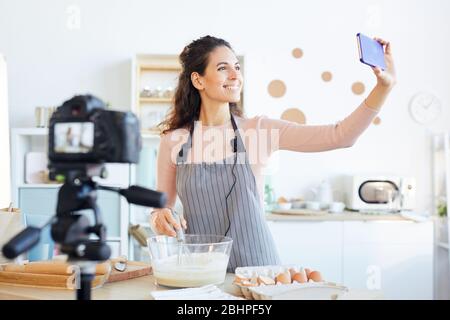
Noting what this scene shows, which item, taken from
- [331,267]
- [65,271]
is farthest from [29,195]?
[65,271]

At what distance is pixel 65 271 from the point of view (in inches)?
54.3

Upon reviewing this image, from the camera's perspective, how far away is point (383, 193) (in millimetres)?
3688

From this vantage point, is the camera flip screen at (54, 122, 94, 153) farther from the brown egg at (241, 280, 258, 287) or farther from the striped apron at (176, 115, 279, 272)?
the striped apron at (176, 115, 279, 272)

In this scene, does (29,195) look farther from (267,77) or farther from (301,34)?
(301,34)

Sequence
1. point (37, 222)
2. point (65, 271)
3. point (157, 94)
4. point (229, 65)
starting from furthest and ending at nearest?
point (157, 94) → point (37, 222) → point (229, 65) → point (65, 271)

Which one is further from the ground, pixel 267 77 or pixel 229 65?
pixel 267 77

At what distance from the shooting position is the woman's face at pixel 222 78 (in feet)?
6.15

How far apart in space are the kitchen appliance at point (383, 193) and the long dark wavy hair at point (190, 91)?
1950 millimetres

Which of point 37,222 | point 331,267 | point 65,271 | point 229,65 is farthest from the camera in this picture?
point 331,267

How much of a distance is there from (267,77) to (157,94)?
870mm

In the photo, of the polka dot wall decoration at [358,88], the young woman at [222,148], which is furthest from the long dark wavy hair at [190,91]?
the polka dot wall decoration at [358,88]

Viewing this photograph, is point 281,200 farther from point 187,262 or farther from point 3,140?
point 187,262

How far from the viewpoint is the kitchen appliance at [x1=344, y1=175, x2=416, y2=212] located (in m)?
3.68

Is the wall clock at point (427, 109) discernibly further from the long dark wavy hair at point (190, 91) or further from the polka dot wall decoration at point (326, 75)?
the long dark wavy hair at point (190, 91)
